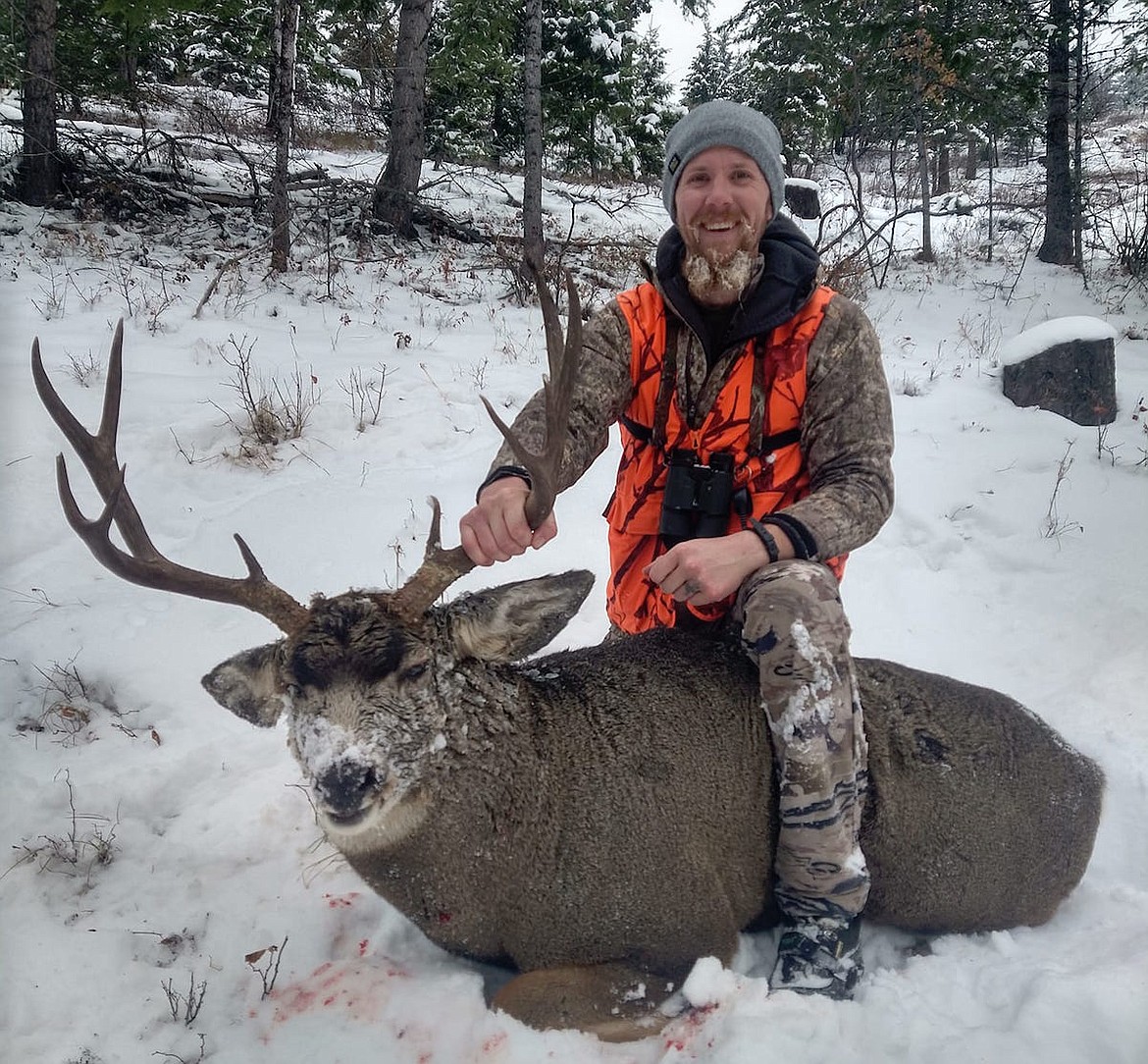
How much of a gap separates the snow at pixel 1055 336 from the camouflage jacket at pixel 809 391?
16.6ft

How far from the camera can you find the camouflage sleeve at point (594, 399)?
287cm

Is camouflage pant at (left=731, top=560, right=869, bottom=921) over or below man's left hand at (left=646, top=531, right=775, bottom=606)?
below

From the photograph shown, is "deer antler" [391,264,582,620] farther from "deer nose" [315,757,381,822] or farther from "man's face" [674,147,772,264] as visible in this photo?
"man's face" [674,147,772,264]

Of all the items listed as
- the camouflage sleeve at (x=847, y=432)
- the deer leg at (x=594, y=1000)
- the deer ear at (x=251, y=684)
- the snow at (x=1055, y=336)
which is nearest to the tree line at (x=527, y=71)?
the snow at (x=1055, y=336)

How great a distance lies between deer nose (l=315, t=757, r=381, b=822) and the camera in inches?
79.3

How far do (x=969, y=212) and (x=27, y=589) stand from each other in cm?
2094

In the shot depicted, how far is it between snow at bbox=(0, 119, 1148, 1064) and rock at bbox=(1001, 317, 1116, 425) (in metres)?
0.31

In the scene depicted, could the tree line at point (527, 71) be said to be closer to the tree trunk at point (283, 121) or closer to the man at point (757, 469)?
the tree trunk at point (283, 121)

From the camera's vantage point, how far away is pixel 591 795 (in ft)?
7.79

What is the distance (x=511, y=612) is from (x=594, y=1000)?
1.09m

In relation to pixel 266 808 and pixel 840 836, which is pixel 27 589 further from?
pixel 840 836

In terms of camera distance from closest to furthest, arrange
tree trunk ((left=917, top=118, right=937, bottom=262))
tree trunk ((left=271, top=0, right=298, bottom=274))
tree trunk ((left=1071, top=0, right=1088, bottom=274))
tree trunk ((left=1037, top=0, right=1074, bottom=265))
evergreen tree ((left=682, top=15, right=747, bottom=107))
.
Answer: tree trunk ((left=271, top=0, right=298, bottom=274)) → tree trunk ((left=1071, top=0, right=1088, bottom=274)) → tree trunk ((left=1037, top=0, right=1074, bottom=265)) → tree trunk ((left=917, top=118, right=937, bottom=262)) → evergreen tree ((left=682, top=15, right=747, bottom=107))

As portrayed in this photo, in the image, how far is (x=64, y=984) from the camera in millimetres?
2299

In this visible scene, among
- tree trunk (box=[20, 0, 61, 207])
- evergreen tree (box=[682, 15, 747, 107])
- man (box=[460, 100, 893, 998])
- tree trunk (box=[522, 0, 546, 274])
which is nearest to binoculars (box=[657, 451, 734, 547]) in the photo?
man (box=[460, 100, 893, 998])
